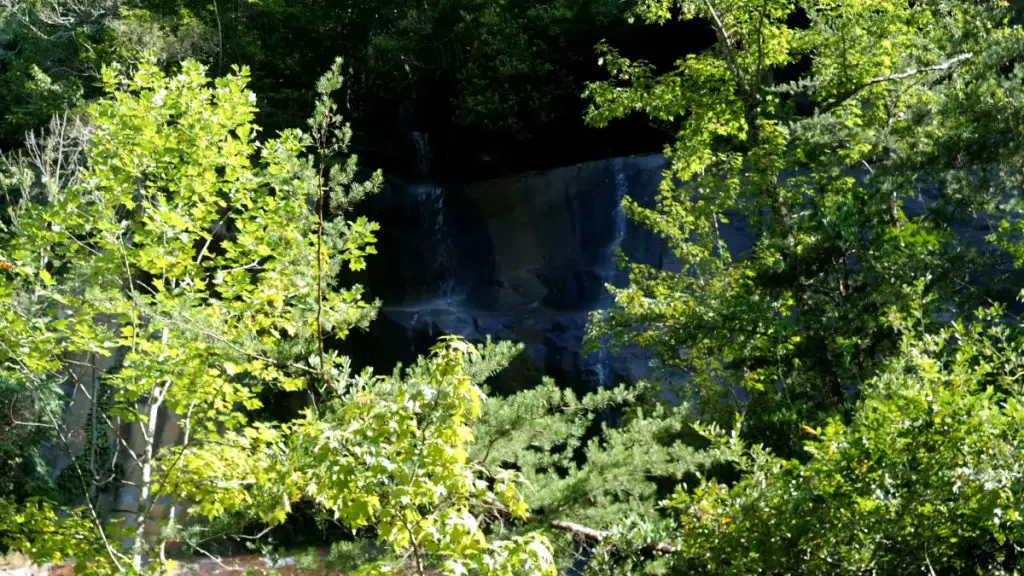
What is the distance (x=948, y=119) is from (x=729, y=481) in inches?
129

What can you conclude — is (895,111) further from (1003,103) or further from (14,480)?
(14,480)

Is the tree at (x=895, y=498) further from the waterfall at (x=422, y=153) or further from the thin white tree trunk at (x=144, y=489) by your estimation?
the waterfall at (x=422, y=153)

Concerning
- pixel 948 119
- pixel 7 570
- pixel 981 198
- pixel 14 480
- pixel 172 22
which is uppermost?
pixel 172 22

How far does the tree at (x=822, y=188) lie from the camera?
7.24m

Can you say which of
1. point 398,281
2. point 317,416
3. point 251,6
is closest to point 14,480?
point 398,281

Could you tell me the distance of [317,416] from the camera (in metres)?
5.27

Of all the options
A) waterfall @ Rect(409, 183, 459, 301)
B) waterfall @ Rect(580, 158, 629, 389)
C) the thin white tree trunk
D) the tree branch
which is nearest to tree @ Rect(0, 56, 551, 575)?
the thin white tree trunk

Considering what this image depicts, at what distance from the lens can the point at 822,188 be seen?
834 centimetres

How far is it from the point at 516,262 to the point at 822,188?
32.7ft

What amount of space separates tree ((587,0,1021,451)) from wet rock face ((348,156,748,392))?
5.34m

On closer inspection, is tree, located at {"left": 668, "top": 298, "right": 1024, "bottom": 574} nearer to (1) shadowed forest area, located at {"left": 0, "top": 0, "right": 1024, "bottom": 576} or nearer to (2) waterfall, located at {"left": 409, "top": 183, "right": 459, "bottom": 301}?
(1) shadowed forest area, located at {"left": 0, "top": 0, "right": 1024, "bottom": 576}

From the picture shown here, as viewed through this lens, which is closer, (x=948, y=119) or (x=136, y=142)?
(x=136, y=142)

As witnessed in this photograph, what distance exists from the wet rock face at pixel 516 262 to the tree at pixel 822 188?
5.34 metres

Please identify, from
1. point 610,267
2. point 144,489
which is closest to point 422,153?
point 610,267
